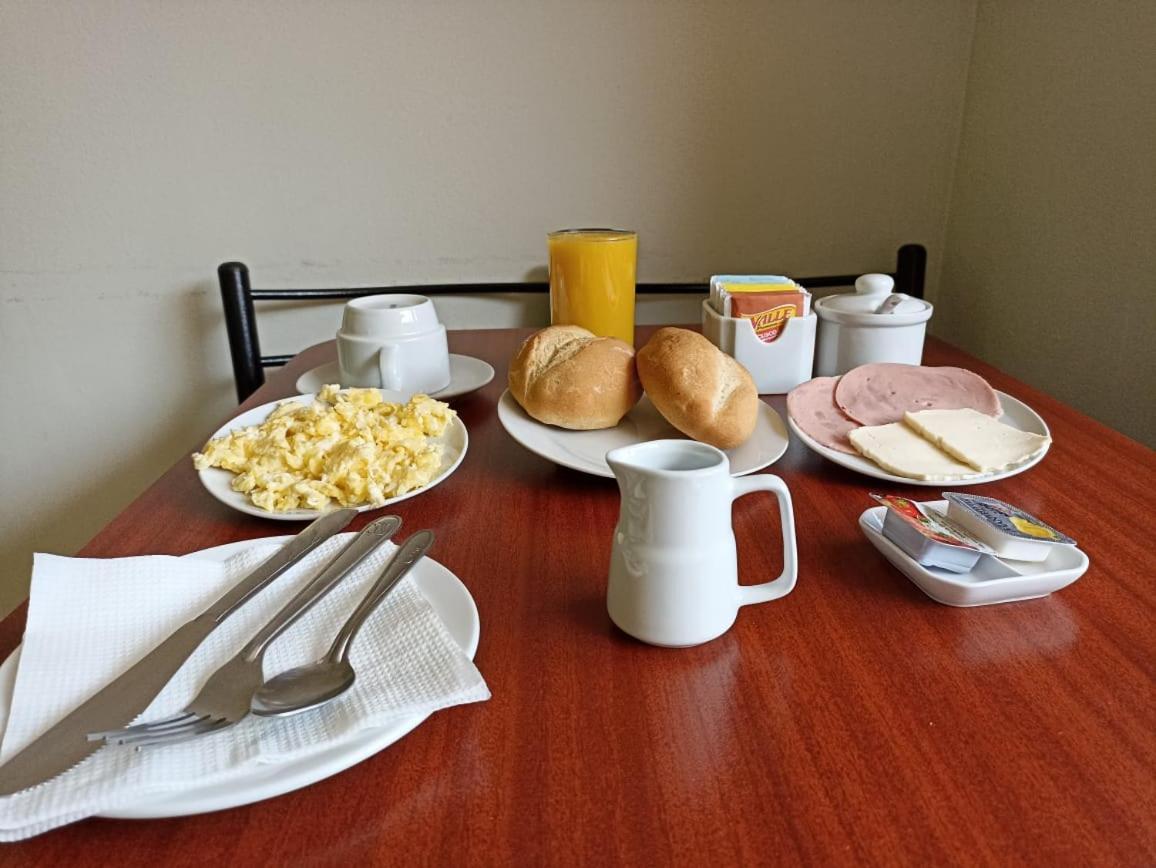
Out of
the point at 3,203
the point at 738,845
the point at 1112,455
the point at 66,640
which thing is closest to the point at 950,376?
the point at 1112,455

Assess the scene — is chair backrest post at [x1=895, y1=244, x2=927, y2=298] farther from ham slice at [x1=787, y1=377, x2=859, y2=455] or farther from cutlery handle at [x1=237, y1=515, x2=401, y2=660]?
cutlery handle at [x1=237, y1=515, x2=401, y2=660]

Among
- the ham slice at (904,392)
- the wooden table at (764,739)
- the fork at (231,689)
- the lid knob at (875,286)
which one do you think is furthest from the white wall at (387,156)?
the fork at (231,689)

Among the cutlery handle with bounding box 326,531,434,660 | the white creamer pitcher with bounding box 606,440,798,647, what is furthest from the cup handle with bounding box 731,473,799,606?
the cutlery handle with bounding box 326,531,434,660

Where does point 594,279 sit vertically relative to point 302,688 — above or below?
above

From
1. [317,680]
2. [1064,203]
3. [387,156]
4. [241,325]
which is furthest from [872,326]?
[241,325]

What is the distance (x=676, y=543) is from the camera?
1.47 feet

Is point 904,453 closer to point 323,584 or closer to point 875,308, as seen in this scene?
point 875,308

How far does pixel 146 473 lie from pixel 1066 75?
184cm

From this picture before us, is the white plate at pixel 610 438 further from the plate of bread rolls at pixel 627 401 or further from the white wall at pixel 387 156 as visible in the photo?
the white wall at pixel 387 156

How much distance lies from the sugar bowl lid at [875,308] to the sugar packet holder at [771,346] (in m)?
0.04

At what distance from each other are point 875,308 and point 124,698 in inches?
33.8

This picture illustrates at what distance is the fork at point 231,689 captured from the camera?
1.15 feet

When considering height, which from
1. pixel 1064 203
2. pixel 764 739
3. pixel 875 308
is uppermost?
pixel 1064 203

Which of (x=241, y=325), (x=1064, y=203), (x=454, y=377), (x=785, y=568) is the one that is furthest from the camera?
(x=241, y=325)
